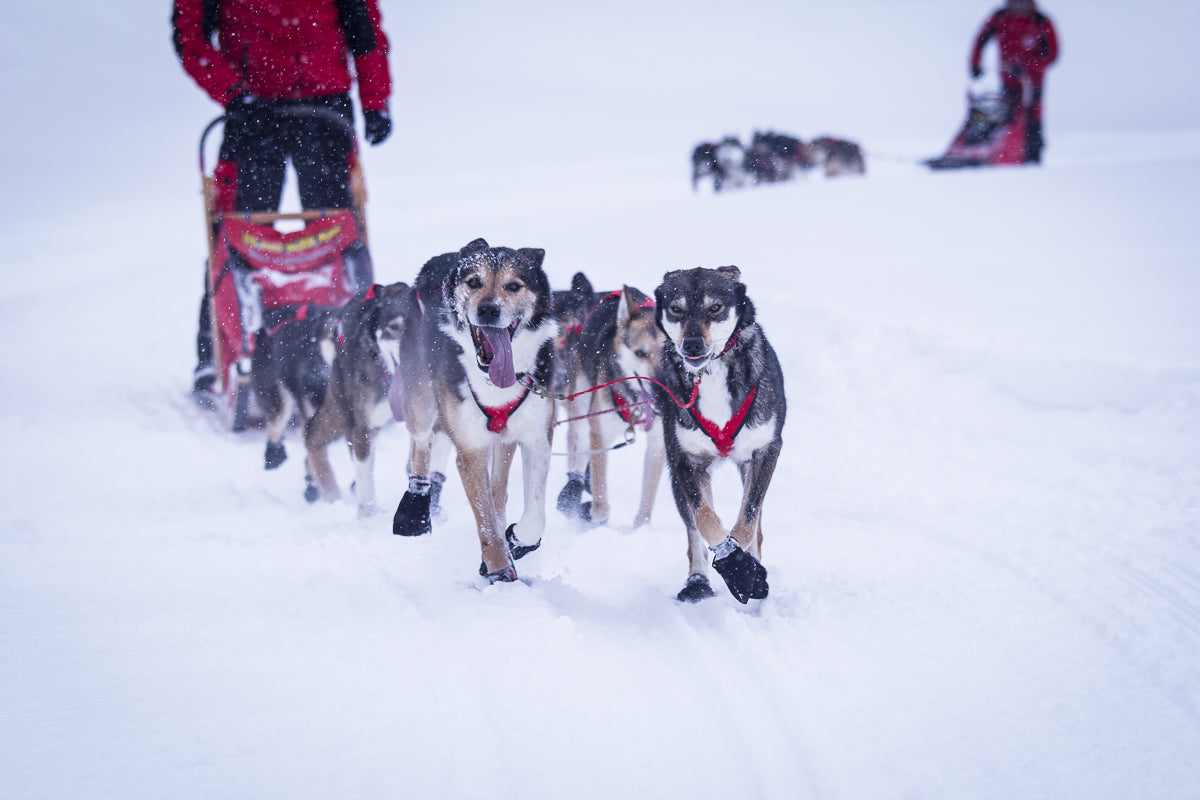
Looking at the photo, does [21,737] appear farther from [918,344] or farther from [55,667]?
[918,344]

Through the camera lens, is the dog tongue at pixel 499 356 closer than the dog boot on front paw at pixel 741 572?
No

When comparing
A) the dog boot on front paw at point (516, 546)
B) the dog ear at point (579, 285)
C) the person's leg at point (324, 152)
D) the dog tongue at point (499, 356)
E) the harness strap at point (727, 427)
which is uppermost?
the person's leg at point (324, 152)

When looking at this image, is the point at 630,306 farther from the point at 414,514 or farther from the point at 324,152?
the point at 324,152

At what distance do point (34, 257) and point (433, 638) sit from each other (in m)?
10.2

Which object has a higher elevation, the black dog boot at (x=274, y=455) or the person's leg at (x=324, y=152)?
the person's leg at (x=324, y=152)

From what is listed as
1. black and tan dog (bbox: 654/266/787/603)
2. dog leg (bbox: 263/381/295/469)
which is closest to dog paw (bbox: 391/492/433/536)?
black and tan dog (bbox: 654/266/787/603)

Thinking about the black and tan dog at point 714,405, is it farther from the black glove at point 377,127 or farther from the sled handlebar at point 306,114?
the sled handlebar at point 306,114

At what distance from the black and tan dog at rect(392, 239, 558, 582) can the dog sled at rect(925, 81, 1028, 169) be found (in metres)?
9.33

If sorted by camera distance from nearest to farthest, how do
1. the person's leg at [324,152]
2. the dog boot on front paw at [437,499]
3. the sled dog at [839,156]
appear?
the dog boot on front paw at [437,499] < the person's leg at [324,152] < the sled dog at [839,156]

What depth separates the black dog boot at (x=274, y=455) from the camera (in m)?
3.92

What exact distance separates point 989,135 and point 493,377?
32.9ft

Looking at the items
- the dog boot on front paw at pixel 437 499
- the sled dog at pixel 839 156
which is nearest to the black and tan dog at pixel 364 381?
the dog boot on front paw at pixel 437 499

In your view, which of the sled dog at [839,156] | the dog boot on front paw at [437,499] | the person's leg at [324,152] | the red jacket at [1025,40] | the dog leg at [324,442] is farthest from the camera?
the sled dog at [839,156]

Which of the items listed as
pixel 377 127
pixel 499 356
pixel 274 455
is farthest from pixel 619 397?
pixel 274 455
